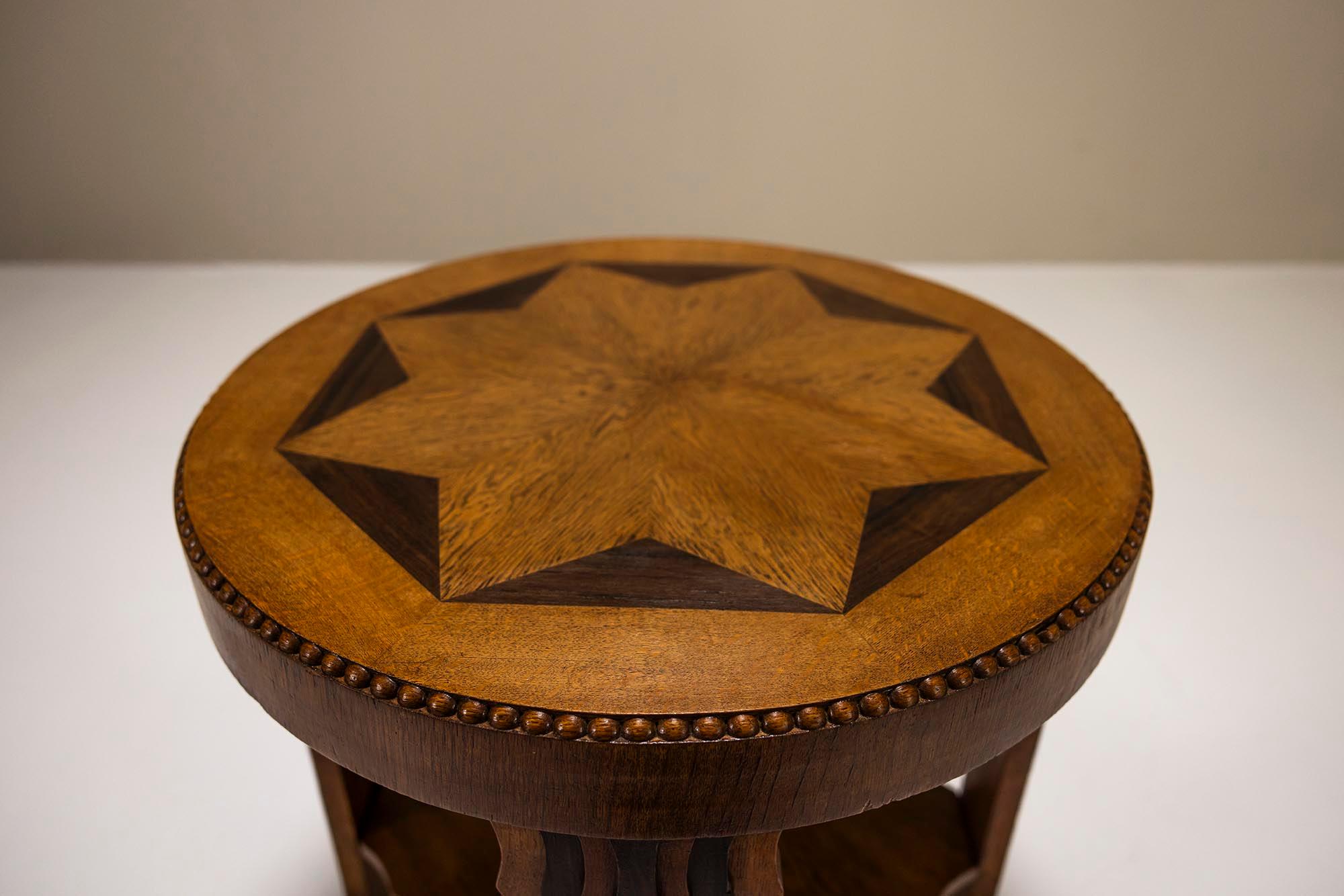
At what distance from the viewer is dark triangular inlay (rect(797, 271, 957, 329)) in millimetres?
1541

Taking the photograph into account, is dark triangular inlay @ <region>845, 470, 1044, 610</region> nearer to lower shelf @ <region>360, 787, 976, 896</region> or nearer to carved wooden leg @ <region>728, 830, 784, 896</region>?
carved wooden leg @ <region>728, 830, 784, 896</region>

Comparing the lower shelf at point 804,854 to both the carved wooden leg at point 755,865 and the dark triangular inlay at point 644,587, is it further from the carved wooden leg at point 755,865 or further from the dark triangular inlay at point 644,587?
the dark triangular inlay at point 644,587

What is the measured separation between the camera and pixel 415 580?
1.00 m

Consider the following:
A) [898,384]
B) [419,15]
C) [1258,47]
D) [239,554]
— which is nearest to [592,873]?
[239,554]

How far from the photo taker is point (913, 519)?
110 cm

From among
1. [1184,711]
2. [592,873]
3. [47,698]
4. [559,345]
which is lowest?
[47,698]

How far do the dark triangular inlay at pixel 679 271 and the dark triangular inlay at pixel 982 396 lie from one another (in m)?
0.38

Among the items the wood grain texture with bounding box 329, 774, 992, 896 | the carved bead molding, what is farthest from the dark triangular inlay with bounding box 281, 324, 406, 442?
the wood grain texture with bounding box 329, 774, 992, 896

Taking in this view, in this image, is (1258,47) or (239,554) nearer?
(239,554)

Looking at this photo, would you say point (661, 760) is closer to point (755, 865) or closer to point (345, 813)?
point (755, 865)

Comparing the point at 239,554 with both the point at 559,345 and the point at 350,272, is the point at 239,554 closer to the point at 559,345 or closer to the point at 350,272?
the point at 559,345

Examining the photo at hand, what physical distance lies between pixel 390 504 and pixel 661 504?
0.25m

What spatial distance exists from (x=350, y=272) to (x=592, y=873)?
2.72m

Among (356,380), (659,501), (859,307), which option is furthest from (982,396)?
(356,380)
